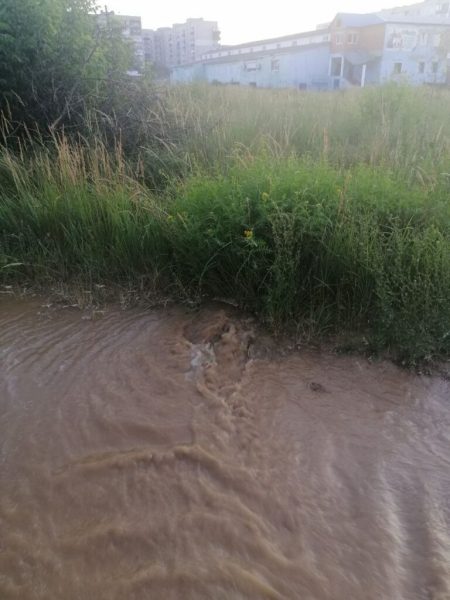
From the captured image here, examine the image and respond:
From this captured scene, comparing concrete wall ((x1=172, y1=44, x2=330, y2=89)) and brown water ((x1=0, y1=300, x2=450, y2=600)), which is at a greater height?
concrete wall ((x1=172, y1=44, x2=330, y2=89))

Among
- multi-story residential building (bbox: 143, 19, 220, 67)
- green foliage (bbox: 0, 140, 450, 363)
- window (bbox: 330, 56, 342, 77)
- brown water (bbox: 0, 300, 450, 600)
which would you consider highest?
multi-story residential building (bbox: 143, 19, 220, 67)

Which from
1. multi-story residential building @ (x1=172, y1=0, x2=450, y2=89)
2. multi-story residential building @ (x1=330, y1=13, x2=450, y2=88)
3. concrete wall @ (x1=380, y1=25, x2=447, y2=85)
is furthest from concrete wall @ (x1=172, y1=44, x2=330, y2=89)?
concrete wall @ (x1=380, y1=25, x2=447, y2=85)

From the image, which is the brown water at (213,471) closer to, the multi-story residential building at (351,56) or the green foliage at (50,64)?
the green foliage at (50,64)

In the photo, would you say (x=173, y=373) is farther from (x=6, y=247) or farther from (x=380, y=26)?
(x=380, y=26)

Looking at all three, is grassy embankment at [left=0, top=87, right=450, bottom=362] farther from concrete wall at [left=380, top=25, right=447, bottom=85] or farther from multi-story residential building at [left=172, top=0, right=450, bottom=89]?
concrete wall at [left=380, top=25, right=447, bottom=85]

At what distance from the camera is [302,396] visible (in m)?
3.04

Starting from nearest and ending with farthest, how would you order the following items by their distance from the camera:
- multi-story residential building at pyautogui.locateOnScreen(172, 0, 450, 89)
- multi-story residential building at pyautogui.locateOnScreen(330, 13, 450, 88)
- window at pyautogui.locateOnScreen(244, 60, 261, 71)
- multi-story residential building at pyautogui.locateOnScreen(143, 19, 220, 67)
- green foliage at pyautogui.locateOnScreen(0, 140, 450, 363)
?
green foliage at pyautogui.locateOnScreen(0, 140, 450, 363) → multi-story residential building at pyautogui.locateOnScreen(172, 0, 450, 89) → multi-story residential building at pyautogui.locateOnScreen(330, 13, 450, 88) → window at pyautogui.locateOnScreen(244, 60, 261, 71) → multi-story residential building at pyautogui.locateOnScreen(143, 19, 220, 67)

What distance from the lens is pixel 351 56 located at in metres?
41.1

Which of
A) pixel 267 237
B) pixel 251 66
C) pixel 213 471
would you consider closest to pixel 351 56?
pixel 251 66

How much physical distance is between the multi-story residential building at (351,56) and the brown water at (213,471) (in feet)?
123

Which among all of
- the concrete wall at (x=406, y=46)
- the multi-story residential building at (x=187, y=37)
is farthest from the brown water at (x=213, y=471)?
the multi-story residential building at (x=187, y=37)

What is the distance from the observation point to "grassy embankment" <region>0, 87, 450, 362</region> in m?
3.36

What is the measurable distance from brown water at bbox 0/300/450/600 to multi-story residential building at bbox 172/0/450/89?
1474 inches

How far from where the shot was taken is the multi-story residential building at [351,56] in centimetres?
3888
